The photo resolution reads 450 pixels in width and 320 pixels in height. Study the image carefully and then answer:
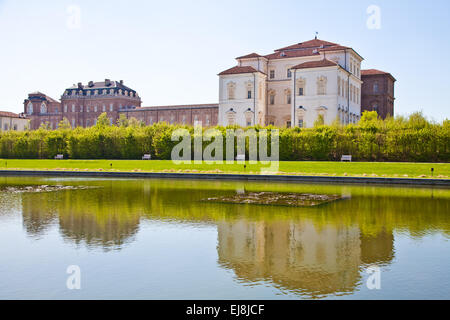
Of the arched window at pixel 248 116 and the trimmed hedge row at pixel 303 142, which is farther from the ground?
the arched window at pixel 248 116

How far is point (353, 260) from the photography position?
7.34 metres

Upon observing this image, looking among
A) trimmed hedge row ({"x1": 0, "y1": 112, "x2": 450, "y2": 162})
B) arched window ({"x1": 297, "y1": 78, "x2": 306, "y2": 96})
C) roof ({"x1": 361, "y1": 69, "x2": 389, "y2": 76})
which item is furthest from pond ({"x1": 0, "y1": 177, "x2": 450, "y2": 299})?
roof ({"x1": 361, "y1": 69, "x2": 389, "y2": 76})

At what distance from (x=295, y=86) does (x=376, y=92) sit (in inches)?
691

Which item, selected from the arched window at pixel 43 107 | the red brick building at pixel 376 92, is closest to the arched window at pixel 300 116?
the red brick building at pixel 376 92

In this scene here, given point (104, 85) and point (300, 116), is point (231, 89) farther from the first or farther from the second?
point (104, 85)

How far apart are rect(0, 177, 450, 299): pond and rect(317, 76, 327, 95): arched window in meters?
38.0

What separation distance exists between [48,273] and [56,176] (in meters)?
21.9

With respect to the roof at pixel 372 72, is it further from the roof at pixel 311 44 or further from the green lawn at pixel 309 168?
the green lawn at pixel 309 168

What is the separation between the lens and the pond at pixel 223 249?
5934mm

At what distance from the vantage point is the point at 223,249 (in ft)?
26.5

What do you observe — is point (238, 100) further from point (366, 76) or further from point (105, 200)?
point (105, 200)

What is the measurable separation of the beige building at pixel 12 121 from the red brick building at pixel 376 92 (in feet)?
207

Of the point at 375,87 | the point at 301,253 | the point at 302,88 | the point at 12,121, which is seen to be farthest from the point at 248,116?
the point at 12,121

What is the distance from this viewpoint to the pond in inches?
234
